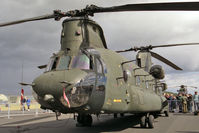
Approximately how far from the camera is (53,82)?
5809mm

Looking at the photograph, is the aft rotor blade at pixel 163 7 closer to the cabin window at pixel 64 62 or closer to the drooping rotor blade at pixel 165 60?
the cabin window at pixel 64 62

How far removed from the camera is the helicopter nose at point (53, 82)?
574 centimetres

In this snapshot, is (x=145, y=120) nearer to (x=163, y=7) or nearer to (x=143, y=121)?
(x=143, y=121)

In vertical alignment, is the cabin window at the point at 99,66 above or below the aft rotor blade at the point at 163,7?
below

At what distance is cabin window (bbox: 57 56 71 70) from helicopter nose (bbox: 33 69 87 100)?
0.49m

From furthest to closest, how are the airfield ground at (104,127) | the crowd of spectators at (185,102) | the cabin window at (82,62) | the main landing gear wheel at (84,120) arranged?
the crowd of spectators at (185,102), the main landing gear wheel at (84,120), the airfield ground at (104,127), the cabin window at (82,62)

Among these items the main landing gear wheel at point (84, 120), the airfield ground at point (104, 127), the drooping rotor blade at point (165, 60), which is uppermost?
the drooping rotor blade at point (165, 60)

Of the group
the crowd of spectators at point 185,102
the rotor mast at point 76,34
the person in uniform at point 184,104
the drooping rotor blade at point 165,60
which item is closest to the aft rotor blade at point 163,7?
the rotor mast at point 76,34

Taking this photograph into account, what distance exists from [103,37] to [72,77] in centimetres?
335

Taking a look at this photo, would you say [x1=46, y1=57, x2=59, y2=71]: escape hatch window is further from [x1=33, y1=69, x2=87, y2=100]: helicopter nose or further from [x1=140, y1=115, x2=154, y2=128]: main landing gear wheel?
[x1=140, y1=115, x2=154, y2=128]: main landing gear wheel

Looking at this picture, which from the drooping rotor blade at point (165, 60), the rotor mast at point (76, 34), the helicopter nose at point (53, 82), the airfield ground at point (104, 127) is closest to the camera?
the helicopter nose at point (53, 82)

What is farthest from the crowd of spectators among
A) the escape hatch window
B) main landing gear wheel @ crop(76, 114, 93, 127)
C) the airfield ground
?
the escape hatch window

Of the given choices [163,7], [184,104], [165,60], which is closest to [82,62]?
[163,7]

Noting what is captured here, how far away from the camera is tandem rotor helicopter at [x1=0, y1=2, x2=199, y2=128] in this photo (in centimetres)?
580
